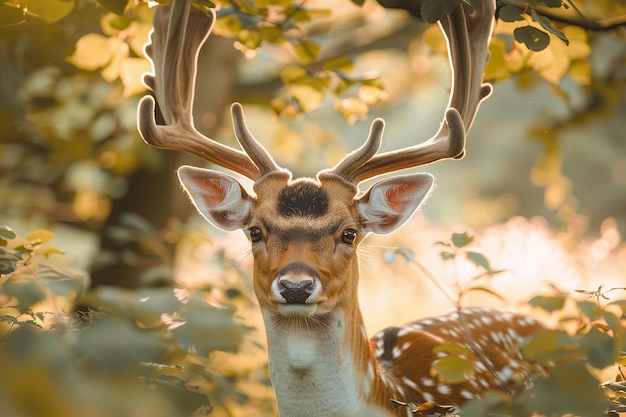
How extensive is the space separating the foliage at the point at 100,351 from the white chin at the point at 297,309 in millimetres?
117

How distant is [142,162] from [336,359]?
10.4ft

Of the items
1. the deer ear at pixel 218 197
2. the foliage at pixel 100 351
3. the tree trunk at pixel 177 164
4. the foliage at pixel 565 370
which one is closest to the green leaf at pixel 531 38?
the foliage at pixel 565 370

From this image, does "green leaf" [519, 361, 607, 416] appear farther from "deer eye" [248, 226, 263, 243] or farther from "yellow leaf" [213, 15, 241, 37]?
"yellow leaf" [213, 15, 241, 37]

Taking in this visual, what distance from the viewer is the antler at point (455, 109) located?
2678 mm

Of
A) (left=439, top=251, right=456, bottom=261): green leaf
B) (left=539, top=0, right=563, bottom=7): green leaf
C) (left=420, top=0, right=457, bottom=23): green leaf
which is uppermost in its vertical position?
(left=539, top=0, right=563, bottom=7): green leaf

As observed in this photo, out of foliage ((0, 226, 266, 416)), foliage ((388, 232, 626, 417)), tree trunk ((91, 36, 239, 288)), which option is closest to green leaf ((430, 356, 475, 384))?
foliage ((388, 232, 626, 417))

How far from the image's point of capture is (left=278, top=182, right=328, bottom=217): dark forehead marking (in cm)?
261

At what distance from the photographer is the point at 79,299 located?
207 cm

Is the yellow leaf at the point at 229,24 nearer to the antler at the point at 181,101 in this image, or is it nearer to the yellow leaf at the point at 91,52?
the antler at the point at 181,101

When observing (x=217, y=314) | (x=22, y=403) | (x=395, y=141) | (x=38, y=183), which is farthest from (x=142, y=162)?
(x=395, y=141)

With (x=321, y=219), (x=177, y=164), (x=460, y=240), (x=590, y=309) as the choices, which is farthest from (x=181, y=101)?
(x=177, y=164)

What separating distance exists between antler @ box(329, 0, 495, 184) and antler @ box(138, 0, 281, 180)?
298 mm

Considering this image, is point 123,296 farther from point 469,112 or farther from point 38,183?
point 38,183

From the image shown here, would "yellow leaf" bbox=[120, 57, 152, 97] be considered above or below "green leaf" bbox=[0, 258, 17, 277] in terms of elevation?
above
